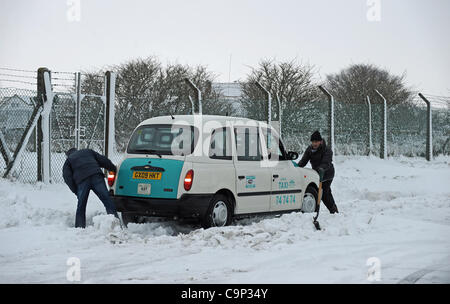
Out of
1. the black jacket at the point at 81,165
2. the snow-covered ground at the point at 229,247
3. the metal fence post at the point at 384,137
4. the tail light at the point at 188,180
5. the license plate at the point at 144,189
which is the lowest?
the snow-covered ground at the point at 229,247

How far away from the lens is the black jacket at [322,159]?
473 inches

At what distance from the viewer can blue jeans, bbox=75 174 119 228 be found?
10109 mm

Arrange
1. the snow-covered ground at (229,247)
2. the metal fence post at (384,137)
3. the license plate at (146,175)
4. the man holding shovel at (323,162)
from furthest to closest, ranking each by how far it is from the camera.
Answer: the metal fence post at (384,137) → the man holding shovel at (323,162) → the license plate at (146,175) → the snow-covered ground at (229,247)

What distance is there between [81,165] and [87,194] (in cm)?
46

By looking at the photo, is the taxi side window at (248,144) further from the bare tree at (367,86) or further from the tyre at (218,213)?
the bare tree at (367,86)

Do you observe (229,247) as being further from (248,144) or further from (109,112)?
(109,112)

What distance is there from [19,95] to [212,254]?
7.40 m

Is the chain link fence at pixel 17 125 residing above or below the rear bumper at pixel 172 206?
above

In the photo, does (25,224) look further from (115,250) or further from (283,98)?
(283,98)

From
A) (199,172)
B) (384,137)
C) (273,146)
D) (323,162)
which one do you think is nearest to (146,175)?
(199,172)

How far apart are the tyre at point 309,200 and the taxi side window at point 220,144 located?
7.41 ft

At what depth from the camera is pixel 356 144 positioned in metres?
21.8

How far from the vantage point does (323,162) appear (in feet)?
39.4

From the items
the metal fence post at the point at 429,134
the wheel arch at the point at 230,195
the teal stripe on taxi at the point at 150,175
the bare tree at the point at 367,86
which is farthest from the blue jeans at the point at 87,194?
the bare tree at the point at 367,86
